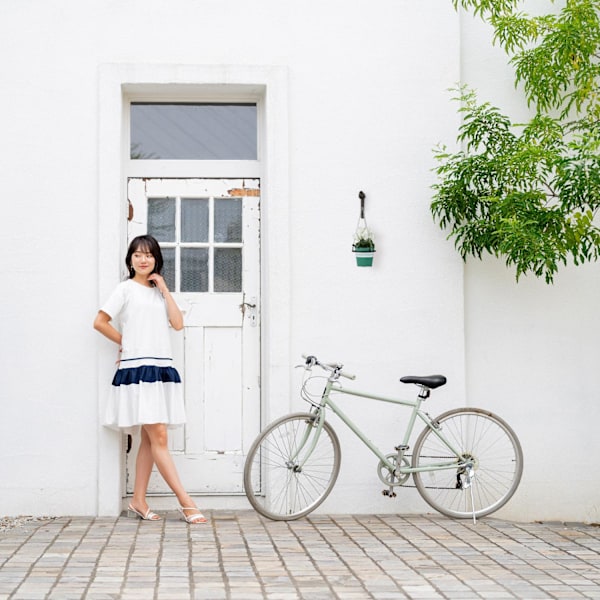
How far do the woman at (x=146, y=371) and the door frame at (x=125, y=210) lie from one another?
160 mm

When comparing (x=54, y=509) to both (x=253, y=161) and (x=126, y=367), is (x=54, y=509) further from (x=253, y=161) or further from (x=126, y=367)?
(x=253, y=161)

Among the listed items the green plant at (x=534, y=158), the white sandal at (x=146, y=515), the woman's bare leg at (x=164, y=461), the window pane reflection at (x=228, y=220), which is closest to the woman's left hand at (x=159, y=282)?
the window pane reflection at (x=228, y=220)

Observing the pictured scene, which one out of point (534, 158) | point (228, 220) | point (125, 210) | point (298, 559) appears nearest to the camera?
point (298, 559)

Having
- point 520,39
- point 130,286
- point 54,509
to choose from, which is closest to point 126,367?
point 130,286

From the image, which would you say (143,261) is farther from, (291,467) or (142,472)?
(291,467)

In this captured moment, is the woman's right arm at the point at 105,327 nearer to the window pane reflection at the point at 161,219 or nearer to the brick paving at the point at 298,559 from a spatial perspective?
the window pane reflection at the point at 161,219

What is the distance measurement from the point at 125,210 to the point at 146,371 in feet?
3.84

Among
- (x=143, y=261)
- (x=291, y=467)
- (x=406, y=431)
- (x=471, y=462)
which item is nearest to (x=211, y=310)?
(x=143, y=261)

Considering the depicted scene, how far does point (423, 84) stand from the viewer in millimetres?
6961

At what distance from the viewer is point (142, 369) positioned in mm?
6438

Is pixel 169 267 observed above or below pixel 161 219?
below

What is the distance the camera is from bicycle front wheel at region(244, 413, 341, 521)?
6.42 meters

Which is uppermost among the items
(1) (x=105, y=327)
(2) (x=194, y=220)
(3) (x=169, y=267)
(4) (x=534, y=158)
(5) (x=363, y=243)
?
(4) (x=534, y=158)

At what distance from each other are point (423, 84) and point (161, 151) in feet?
5.84
